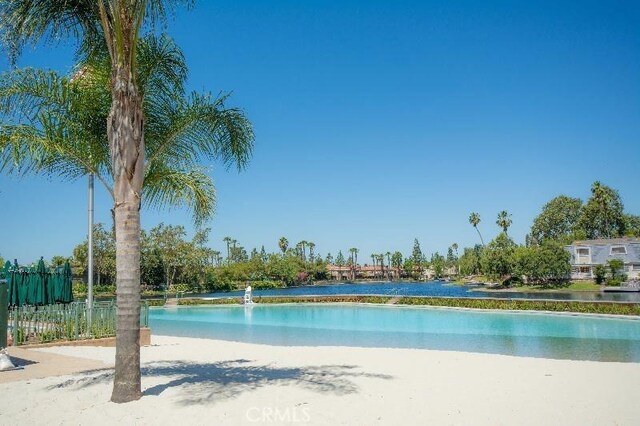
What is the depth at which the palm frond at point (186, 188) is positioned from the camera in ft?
30.2

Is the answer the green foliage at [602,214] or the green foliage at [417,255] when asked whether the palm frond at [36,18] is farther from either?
the green foliage at [417,255]

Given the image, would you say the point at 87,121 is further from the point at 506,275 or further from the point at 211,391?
the point at 506,275

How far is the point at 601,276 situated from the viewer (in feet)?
206

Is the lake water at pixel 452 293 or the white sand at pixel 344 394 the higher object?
the white sand at pixel 344 394

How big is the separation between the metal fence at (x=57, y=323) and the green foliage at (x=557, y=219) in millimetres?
99059

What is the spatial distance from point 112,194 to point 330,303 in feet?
114

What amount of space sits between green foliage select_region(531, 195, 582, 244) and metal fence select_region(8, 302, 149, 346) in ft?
325

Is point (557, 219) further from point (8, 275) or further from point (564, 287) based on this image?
point (8, 275)

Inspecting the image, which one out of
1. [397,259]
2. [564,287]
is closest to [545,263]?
[564,287]

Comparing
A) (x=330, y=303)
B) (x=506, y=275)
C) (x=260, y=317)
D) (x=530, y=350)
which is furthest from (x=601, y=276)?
(x=530, y=350)

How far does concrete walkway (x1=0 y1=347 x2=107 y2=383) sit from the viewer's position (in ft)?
31.4

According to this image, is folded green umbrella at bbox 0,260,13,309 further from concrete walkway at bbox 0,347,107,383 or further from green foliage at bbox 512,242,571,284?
green foliage at bbox 512,242,571,284

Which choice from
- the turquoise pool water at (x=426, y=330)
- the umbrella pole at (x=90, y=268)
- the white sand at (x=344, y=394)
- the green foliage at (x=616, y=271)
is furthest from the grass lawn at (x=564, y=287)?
the umbrella pole at (x=90, y=268)

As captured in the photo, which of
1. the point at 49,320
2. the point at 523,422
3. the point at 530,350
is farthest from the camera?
the point at 530,350
